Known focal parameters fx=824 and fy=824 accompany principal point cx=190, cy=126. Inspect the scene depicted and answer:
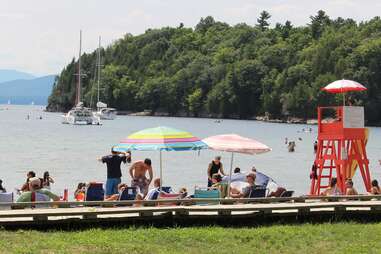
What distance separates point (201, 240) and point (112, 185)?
6123 millimetres

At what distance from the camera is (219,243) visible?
584 inches

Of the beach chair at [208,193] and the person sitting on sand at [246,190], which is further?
the person sitting on sand at [246,190]

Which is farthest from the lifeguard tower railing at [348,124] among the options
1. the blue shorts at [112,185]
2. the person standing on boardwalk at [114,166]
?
the blue shorts at [112,185]

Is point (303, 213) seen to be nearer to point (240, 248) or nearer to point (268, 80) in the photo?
point (240, 248)

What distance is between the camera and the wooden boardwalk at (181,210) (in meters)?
15.2

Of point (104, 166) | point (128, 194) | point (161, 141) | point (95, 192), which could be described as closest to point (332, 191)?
point (161, 141)

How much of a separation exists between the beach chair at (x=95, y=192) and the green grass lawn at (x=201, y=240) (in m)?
4.28

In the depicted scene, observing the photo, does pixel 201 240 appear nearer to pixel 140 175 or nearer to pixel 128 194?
pixel 128 194

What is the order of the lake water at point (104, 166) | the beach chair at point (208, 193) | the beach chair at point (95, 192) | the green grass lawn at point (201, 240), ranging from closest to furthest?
the green grass lawn at point (201, 240) < the beach chair at point (208, 193) < the beach chair at point (95, 192) < the lake water at point (104, 166)

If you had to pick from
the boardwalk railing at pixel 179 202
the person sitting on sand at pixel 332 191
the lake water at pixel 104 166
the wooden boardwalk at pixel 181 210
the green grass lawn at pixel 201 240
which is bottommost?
the lake water at pixel 104 166

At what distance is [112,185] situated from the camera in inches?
811

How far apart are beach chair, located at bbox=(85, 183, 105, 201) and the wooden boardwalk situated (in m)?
2.55

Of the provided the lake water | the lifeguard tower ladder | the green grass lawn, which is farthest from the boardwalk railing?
the lake water

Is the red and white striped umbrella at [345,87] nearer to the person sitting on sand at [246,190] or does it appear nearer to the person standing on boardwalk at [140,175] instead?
the person sitting on sand at [246,190]
